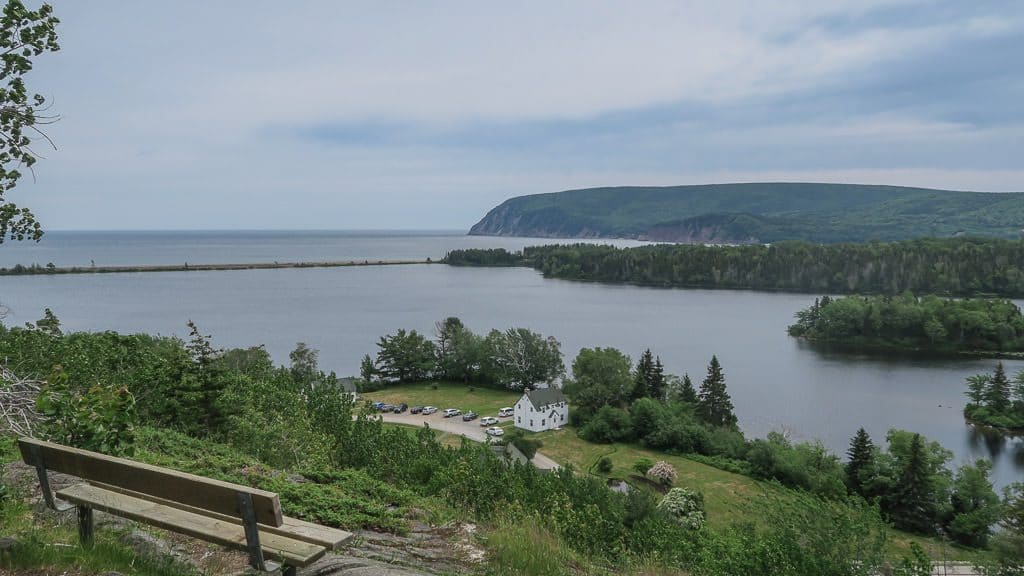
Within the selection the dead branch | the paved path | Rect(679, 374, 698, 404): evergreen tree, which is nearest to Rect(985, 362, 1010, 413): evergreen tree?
Rect(679, 374, 698, 404): evergreen tree

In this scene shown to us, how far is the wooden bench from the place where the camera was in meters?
3.21

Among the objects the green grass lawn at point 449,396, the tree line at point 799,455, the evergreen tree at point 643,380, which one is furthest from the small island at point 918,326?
the green grass lawn at point 449,396

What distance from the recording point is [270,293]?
283ft

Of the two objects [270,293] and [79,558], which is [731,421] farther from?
[270,293]

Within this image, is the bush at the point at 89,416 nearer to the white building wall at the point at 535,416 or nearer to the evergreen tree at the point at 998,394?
the white building wall at the point at 535,416

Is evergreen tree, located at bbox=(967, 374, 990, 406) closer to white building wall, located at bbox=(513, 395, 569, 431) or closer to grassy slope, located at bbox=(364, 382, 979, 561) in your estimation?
grassy slope, located at bbox=(364, 382, 979, 561)

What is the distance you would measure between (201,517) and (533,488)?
7.56 m

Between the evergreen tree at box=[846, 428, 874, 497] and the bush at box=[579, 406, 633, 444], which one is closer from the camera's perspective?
the evergreen tree at box=[846, 428, 874, 497]

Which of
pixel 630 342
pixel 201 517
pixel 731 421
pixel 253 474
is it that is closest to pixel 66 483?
pixel 253 474

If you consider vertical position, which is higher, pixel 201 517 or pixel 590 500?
pixel 201 517

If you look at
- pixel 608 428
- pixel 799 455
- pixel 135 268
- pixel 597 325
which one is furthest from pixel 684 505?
pixel 135 268

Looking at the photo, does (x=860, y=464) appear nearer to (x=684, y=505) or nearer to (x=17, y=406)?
(x=684, y=505)

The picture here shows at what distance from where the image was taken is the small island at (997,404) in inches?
1310

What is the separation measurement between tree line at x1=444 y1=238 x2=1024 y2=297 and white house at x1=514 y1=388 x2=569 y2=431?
7717 cm
